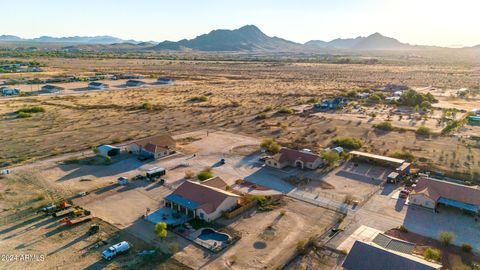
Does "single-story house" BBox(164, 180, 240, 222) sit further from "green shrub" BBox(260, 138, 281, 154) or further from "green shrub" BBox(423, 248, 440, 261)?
"green shrub" BBox(260, 138, 281, 154)

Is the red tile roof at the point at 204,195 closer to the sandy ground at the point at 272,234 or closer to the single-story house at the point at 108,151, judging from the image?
the sandy ground at the point at 272,234

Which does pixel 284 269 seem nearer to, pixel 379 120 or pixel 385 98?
pixel 379 120

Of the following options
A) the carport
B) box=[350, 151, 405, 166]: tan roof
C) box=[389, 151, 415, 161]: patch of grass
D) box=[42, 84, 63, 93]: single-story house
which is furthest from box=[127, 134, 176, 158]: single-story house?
box=[42, 84, 63, 93]: single-story house

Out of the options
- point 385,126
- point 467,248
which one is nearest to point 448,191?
point 467,248

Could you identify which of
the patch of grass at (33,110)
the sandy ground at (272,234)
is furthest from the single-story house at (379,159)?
the patch of grass at (33,110)

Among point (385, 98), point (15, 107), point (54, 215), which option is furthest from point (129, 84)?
point (54, 215)

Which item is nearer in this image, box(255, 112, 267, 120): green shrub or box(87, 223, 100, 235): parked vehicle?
box(87, 223, 100, 235): parked vehicle

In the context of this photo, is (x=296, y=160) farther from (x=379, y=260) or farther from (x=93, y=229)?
(x=93, y=229)
